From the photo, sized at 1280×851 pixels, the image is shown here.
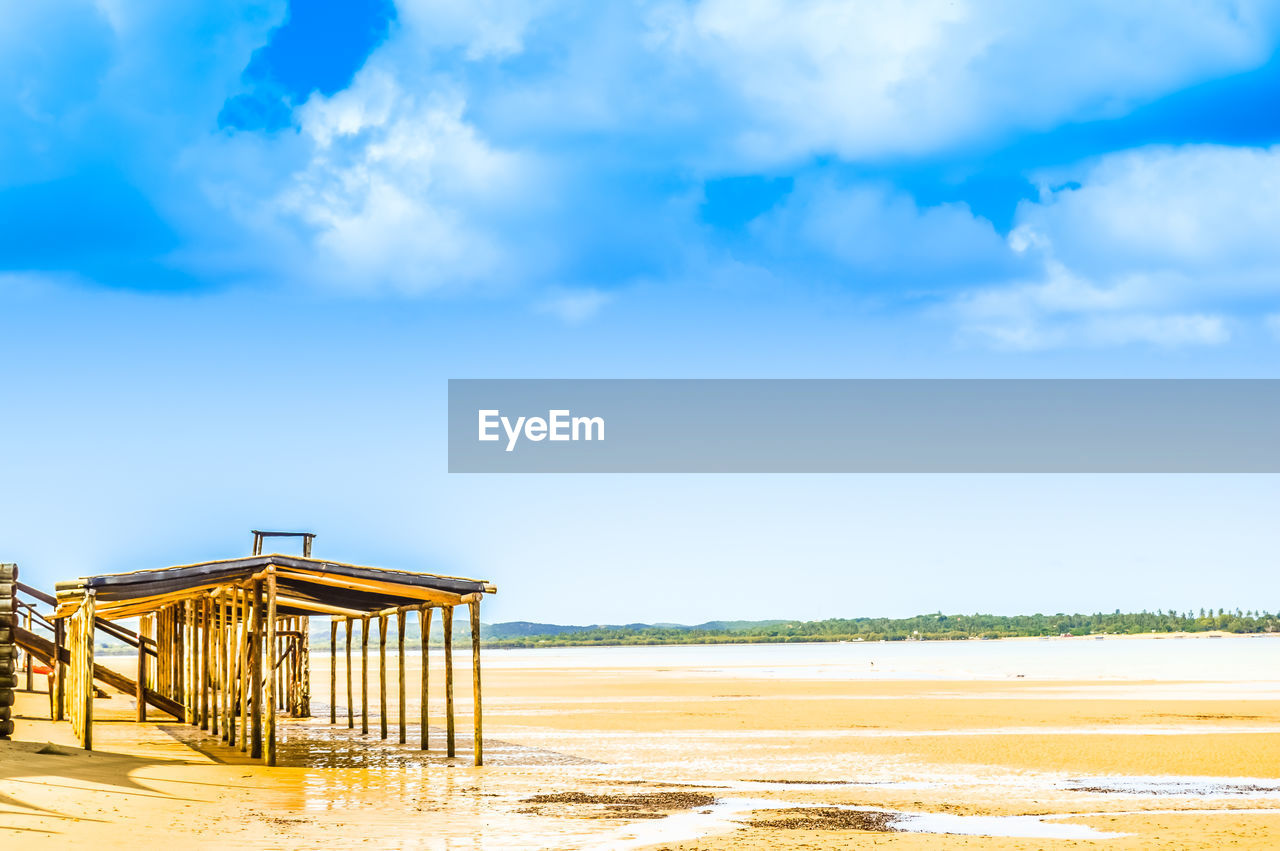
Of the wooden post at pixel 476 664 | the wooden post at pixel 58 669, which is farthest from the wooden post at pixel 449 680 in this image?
the wooden post at pixel 58 669

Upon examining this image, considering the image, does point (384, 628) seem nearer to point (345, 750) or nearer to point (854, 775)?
point (345, 750)

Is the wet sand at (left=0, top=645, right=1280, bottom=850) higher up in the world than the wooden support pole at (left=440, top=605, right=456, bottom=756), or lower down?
lower down

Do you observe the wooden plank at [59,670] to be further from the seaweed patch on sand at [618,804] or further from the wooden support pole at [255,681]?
the seaweed patch on sand at [618,804]

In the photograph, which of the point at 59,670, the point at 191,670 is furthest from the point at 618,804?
the point at 191,670

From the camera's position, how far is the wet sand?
12281 mm

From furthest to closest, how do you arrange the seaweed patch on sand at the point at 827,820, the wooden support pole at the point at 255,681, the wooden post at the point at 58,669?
the wooden post at the point at 58,669 → the wooden support pole at the point at 255,681 → the seaweed patch on sand at the point at 827,820

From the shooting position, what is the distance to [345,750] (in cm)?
2117

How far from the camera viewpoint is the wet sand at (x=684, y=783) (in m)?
12.3

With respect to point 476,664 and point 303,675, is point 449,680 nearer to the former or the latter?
point 476,664

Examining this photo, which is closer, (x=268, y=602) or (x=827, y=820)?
(x=827, y=820)

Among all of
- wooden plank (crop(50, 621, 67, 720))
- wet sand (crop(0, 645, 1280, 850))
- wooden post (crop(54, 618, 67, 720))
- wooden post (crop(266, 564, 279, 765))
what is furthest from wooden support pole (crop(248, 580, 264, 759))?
wooden plank (crop(50, 621, 67, 720))

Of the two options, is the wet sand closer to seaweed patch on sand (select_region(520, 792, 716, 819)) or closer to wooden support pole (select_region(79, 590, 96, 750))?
seaweed patch on sand (select_region(520, 792, 716, 819))

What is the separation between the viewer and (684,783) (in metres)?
16.8

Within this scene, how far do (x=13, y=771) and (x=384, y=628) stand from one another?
38.5 feet
